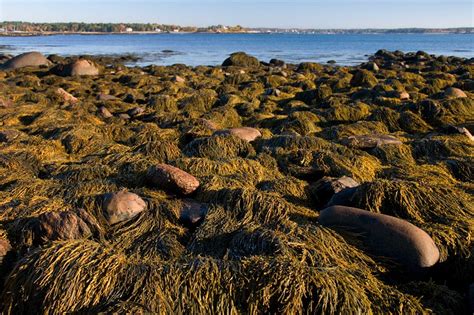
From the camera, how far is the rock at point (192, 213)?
11.6ft

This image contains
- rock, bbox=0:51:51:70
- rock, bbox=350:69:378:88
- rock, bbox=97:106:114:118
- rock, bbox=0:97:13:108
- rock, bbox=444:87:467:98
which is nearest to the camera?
rock, bbox=97:106:114:118

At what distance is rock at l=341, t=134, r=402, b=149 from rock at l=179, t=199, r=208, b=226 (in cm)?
273

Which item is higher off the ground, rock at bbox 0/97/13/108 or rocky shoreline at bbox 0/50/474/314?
rock at bbox 0/97/13/108

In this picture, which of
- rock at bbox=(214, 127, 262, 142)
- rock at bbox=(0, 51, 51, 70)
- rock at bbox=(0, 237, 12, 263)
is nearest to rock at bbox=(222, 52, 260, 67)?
rock at bbox=(0, 51, 51, 70)

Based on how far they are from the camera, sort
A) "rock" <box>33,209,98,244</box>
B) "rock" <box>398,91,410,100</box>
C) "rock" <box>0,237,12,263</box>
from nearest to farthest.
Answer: "rock" <box>0,237,12,263</box> → "rock" <box>33,209,98,244</box> → "rock" <box>398,91,410,100</box>

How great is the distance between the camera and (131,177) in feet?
14.0

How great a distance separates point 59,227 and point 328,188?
236cm

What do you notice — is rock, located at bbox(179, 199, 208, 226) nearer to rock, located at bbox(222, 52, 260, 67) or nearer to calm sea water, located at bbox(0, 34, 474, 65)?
rock, located at bbox(222, 52, 260, 67)

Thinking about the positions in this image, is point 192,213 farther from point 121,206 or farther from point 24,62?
point 24,62

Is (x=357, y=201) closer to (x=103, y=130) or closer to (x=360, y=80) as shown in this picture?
(x=103, y=130)

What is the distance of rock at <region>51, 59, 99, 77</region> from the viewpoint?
603 inches

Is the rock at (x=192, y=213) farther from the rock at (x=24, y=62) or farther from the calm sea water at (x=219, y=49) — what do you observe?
the calm sea water at (x=219, y=49)

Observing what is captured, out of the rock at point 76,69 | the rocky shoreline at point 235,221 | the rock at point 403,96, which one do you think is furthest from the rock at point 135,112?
the rock at point 76,69

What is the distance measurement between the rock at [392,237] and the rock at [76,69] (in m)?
14.2
